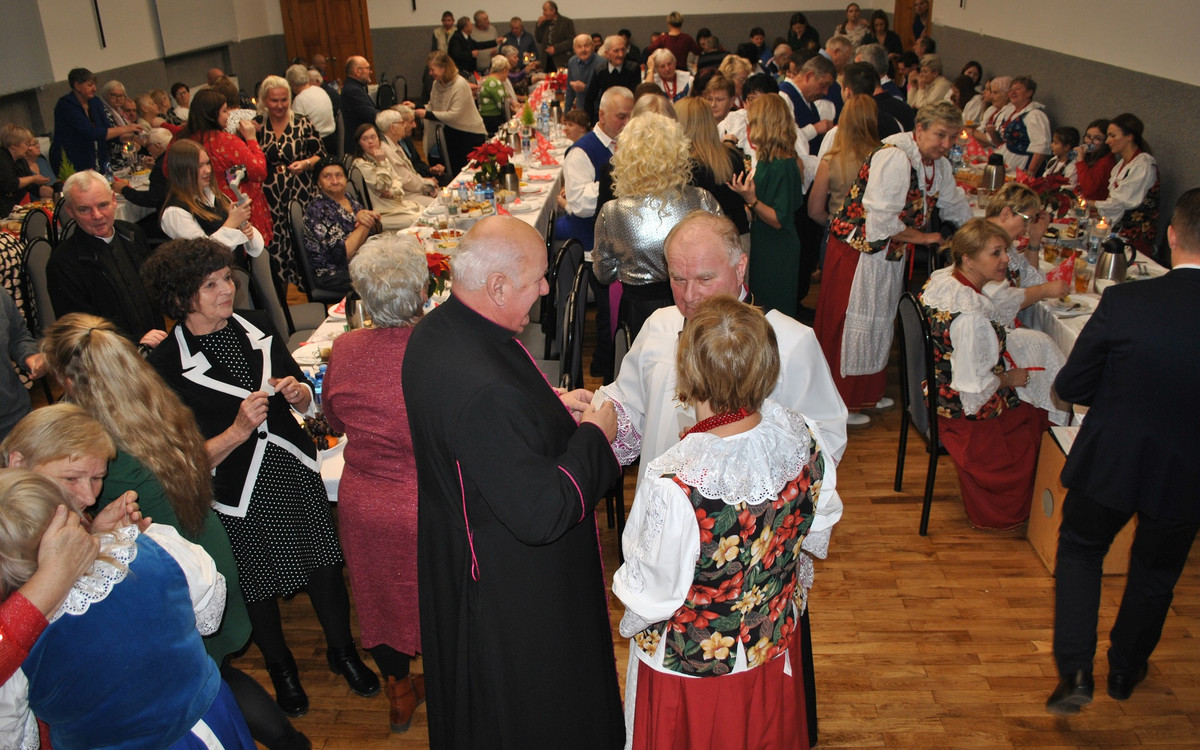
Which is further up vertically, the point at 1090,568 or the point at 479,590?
the point at 479,590

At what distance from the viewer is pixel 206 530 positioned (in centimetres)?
236

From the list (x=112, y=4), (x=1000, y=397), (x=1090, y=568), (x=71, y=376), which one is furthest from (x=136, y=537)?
(x=112, y=4)

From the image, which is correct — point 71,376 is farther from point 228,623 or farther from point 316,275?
point 316,275

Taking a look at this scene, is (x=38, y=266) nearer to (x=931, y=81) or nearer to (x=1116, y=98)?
(x=1116, y=98)

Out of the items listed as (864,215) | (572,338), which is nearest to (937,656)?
(572,338)

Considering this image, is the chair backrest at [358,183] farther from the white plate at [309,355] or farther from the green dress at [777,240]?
the green dress at [777,240]

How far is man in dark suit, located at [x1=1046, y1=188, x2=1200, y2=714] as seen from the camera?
7.64 feet

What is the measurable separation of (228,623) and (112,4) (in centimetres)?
1107

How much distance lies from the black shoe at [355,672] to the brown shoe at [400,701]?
0.65 ft

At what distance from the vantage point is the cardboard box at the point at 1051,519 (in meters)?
3.46

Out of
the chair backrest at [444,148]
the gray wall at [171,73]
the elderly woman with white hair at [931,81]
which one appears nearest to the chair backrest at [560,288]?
the chair backrest at [444,148]

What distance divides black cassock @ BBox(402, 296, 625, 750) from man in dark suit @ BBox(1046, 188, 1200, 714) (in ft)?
4.96

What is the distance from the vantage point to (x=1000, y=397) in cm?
366

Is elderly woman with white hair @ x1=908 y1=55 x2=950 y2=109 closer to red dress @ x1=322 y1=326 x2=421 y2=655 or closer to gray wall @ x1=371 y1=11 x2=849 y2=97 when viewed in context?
gray wall @ x1=371 y1=11 x2=849 y2=97
